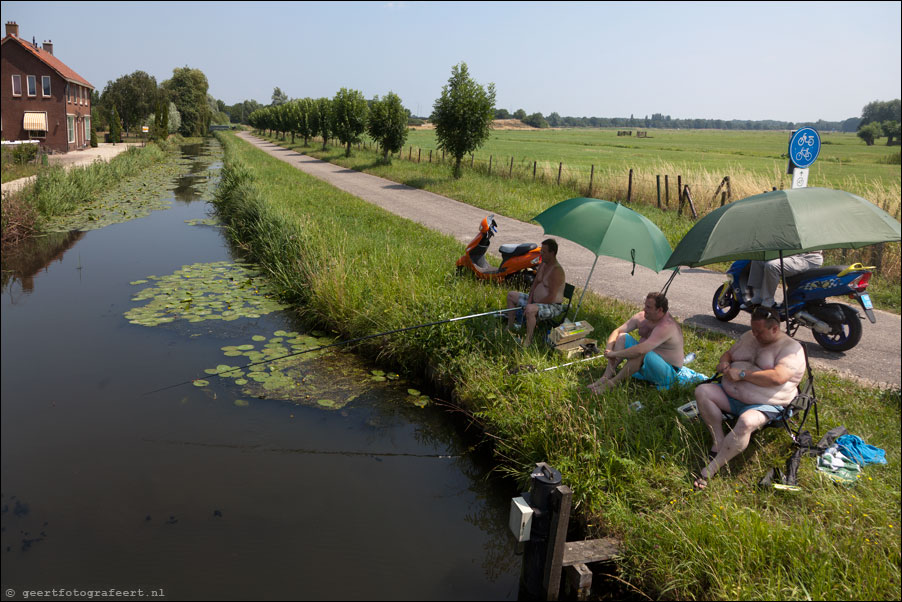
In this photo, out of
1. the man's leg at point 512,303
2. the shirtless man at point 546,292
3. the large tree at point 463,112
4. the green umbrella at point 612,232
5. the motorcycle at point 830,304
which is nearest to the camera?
the green umbrella at point 612,232

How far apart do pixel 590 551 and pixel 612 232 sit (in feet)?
11.2

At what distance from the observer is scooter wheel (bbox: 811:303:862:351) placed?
279 inches

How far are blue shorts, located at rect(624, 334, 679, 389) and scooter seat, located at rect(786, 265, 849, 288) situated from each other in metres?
2.71

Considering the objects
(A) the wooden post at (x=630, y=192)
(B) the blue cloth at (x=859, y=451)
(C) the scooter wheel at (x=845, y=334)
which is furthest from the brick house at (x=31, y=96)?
(B) the blue cloth at (x=859, y=451)

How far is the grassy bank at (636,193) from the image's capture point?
10.5m

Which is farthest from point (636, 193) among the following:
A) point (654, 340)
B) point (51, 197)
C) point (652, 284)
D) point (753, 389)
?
point (51, 197)

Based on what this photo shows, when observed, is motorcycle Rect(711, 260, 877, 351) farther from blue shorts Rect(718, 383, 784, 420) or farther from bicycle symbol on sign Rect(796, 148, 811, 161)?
blue shorts Rect(718, 383, 784, 420)

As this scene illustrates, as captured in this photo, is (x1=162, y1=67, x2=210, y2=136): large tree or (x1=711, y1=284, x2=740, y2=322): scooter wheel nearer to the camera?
(x1=711, y1=284, x2=740, y2=322): scooter wheel

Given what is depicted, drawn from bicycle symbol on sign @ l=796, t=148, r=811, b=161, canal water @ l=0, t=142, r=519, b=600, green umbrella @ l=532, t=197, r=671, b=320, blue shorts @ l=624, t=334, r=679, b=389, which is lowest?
canal water @ l=0, t=142, r=519, b=600

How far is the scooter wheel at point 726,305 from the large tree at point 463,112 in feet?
60.6

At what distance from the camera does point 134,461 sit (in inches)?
217

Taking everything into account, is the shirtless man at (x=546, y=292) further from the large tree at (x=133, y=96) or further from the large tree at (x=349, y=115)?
the large tree at (x=133, y=96)

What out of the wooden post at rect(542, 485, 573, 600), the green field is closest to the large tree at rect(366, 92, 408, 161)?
the green field

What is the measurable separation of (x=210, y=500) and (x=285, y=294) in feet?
19.1
